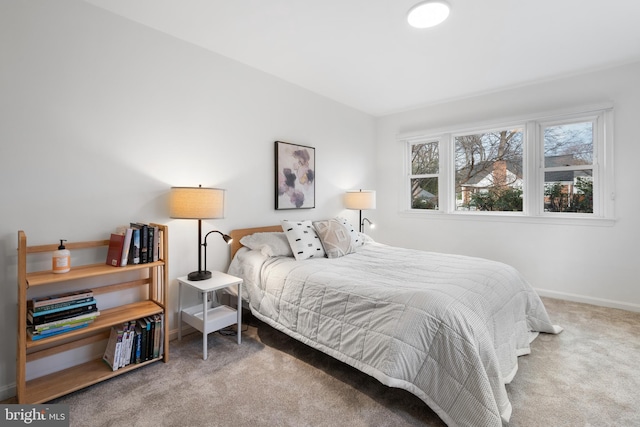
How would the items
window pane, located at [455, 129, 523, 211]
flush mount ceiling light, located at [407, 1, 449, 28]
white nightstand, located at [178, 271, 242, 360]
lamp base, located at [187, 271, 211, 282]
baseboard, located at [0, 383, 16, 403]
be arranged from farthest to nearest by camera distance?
window pane, located at [455, 129, 523, 211], lamp base, located at [187, 271, 211, 282], white nightstand, located at [178, 271, 242, 360], flush mount ceiling light, located at [407, 1, 449, 28], baseboard, located at [0, 383, 16, 403]

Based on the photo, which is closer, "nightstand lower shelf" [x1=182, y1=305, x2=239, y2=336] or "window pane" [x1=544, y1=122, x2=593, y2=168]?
"nightstand lower shelf" [x1=182, y1=305, x2=239, y2=336]

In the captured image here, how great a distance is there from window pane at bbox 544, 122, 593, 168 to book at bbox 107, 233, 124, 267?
14.2 ft

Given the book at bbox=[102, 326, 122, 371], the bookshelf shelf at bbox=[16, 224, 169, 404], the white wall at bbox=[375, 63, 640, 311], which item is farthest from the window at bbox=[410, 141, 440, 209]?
the book at bbox=[102, 326, 122, 371]

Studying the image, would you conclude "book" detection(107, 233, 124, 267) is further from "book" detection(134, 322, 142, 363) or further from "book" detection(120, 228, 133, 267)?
"book" detection(134, 322, 142, 363)

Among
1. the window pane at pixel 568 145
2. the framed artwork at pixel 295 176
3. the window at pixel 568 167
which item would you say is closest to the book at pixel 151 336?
the framed artwork at pixel 295 176

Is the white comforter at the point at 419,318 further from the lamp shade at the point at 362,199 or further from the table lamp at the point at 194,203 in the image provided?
the lamp shade at the point at 362,199

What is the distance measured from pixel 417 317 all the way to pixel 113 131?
2.41m

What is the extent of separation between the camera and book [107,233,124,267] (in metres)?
2.00

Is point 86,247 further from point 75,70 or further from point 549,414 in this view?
point 549,414

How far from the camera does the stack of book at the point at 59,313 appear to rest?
1.70m

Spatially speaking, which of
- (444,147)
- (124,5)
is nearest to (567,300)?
(444,147)

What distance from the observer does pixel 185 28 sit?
2416 mm

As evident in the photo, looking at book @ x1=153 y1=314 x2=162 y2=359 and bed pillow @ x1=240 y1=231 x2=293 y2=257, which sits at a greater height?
bed pillow @ x1=240 y1=231 x2=293 y2=257

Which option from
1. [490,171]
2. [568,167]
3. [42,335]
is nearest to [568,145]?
[568,167]
